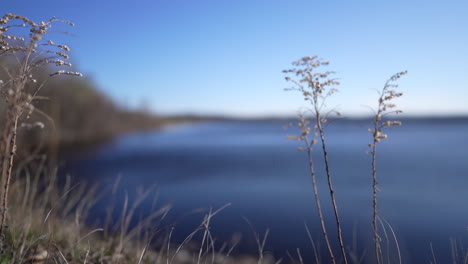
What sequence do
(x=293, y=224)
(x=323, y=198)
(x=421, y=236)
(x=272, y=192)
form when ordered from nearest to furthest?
(x=421, y=236)
(x=293, y=224)
(x=323, y=198)
(x=272, y=192)

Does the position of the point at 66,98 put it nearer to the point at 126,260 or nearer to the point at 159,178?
the point at 159,178

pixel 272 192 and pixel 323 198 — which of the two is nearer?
pixel 323 198

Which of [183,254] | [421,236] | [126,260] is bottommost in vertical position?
[421,236]

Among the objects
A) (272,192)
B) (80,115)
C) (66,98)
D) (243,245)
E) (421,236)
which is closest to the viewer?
(243,245)

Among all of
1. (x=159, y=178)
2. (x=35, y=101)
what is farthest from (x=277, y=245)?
(x=159, y=178)

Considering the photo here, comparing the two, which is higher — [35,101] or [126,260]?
[35,101]

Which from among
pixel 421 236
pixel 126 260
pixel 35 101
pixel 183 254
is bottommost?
pixel 421 236

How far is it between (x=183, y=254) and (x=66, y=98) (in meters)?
30.9

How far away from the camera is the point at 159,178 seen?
14.4 meters

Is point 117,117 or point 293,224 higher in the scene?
point 117,117

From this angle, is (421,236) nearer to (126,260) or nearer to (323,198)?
(323,198)

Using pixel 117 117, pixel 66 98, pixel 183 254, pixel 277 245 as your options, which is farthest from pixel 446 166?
pixel 117 117

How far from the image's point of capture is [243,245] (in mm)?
6613

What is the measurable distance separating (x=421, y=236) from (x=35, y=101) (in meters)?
8.50
